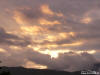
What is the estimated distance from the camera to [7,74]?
4685 inches

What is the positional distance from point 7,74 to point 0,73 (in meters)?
3.74

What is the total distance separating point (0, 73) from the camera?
11794 centimetres
